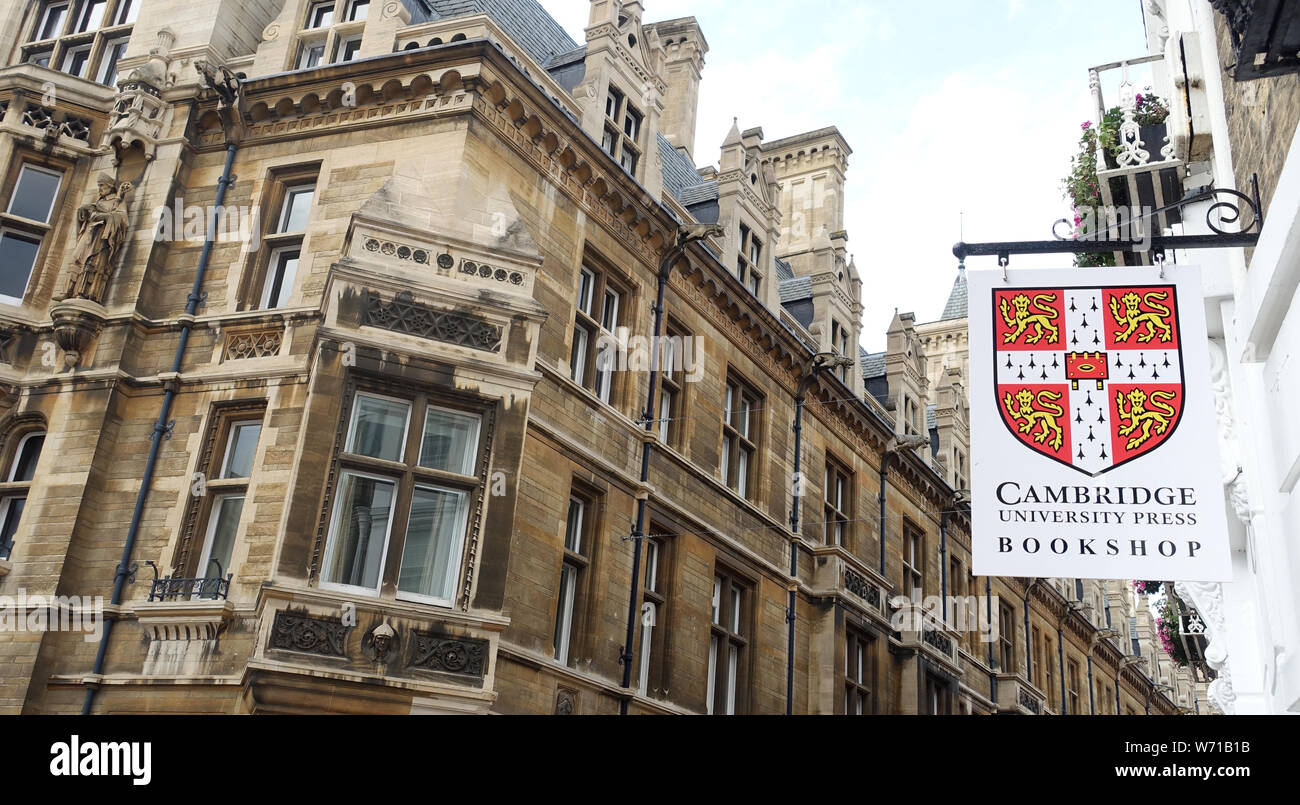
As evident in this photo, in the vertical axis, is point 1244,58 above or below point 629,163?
below

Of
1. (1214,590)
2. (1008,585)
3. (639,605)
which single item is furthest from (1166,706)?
(1214,590)

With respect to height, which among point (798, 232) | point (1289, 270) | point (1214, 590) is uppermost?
point (798, 232)

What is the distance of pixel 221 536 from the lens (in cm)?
1452

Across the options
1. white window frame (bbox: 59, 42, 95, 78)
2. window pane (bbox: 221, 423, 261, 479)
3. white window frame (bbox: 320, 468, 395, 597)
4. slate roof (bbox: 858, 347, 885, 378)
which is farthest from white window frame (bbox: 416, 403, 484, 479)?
slate roof (bbox: 858, 347, 885, 378)

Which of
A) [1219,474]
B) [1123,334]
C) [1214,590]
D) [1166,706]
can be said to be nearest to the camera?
[1219,474]

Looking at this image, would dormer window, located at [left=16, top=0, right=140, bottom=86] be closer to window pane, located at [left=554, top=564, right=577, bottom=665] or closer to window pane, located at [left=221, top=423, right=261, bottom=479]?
window pane, located at [left=221, top=423, right=261, bottom=479]

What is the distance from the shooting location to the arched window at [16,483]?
597 inches

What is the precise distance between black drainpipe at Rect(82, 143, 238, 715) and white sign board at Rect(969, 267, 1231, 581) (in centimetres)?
1029

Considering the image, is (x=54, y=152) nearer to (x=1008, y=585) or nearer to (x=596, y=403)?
(x=596, y=403)

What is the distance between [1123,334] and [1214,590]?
273 cm

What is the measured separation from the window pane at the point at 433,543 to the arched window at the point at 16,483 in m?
5.23

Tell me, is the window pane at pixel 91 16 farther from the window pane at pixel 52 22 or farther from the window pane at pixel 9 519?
the window pane at pixel 9 519

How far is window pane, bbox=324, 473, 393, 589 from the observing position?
1338 cm

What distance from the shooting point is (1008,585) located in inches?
1318
